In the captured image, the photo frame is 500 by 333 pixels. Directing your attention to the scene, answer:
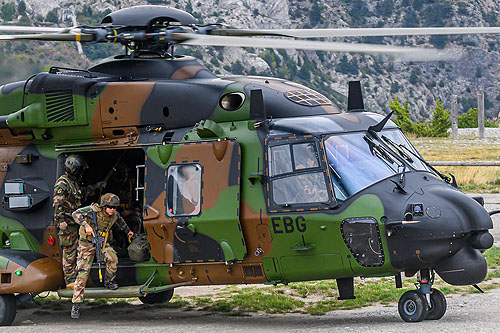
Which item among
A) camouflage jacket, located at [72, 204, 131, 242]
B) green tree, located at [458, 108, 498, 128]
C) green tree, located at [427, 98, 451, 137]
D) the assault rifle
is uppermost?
camouflage jacket, located at [72, 204, 131, 242]

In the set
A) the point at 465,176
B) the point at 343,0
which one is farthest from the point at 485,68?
the point at 465,176

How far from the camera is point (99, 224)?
38.9 ft

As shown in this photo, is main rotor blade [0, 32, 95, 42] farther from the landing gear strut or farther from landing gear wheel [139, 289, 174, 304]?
the landing gear strut

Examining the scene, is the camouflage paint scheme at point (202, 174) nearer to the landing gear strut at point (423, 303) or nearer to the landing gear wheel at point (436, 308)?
the landing gear strut at point (423, 303)

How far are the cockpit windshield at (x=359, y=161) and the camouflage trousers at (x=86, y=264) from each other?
3407 mm

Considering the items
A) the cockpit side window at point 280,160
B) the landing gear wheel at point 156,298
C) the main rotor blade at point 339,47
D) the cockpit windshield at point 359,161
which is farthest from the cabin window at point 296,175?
the landing gear wheel at point 156,298

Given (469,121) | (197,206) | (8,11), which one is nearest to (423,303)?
(197,206)

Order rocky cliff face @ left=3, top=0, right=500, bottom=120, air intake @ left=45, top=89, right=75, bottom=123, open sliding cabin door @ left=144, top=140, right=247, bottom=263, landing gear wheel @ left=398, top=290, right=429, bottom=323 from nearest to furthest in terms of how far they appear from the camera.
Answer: landing gear wheel @ left=398, top=290, right=429, bottom=323 → open sliding cabin door @ left=144, top=140, right=247, bottom=263 → air intake @ left=45, top=89, right=75, bottom=123 → rocky cliff face @ left=3, top=0, right=500, bottom=120

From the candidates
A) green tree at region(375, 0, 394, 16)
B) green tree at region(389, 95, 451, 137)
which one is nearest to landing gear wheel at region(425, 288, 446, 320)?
green tree at region(389, 95, 451, 137)

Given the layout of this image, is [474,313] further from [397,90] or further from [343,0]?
[343,0]

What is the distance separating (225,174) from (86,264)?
242 centimetres

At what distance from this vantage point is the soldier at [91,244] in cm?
1172

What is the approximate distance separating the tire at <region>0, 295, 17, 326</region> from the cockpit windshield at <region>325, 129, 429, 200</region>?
5.10 meters

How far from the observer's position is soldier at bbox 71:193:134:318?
11.7 m
